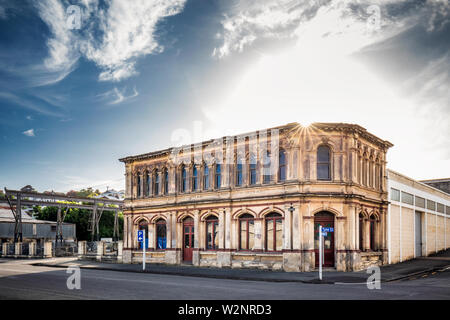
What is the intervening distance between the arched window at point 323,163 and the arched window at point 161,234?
1376 centimetres

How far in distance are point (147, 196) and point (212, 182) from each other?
7484 mm

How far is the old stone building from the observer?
26031 mm

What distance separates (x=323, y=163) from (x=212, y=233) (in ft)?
30.9

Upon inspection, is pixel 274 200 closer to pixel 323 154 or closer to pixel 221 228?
pixel 323 154

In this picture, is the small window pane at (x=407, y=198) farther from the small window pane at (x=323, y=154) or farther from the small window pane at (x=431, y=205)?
the small window pane at (x=323, y=154)

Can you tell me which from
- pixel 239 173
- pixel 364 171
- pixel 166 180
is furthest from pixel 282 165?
pixel 166 180

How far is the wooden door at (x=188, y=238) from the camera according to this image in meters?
32.6

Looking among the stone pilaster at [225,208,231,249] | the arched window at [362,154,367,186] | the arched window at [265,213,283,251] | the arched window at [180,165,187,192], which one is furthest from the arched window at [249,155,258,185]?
the arched window at [362,154,367,186]

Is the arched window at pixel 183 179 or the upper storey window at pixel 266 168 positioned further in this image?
the arched window at pixel 183 179

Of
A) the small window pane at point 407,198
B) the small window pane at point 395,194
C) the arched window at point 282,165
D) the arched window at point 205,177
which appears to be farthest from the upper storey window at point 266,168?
the small window pane at point 407,198

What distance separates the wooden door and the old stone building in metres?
0.07

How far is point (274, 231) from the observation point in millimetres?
27438
